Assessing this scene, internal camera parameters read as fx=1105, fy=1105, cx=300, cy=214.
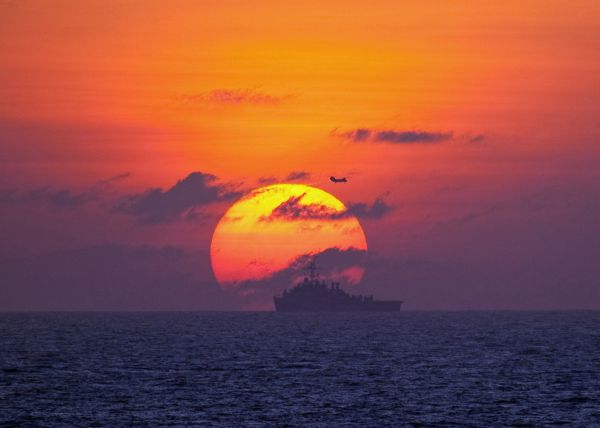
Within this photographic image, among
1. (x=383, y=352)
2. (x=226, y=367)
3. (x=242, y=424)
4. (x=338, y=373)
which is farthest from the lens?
(x=383, y=352)

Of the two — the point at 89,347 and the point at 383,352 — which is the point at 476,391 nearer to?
the point at 383,352

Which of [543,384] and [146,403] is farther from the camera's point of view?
[543,384]

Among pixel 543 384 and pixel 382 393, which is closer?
pixel 382 393

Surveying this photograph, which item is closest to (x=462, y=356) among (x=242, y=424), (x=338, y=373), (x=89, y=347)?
(x=338, y=373)

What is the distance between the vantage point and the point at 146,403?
80.0 m

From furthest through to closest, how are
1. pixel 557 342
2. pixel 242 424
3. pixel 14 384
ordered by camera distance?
pixel 557 342
pixel 14 384
pixel 242 424

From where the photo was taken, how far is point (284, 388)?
9200 cm

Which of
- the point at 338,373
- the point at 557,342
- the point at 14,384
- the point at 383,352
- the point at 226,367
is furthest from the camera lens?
the point at 557,342

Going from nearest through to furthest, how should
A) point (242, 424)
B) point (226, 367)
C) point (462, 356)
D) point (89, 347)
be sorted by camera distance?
1. point (242, 424)
2. point (226, 367)
3. point (462, 356)
4. point (89, 347)

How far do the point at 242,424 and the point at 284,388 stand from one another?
22719mm

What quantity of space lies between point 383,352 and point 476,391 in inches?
2211

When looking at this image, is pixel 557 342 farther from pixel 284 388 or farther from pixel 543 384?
pixel 284 388

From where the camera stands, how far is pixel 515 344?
170 meters

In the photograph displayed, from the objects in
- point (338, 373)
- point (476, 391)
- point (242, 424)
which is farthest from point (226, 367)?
point (242, 424)
